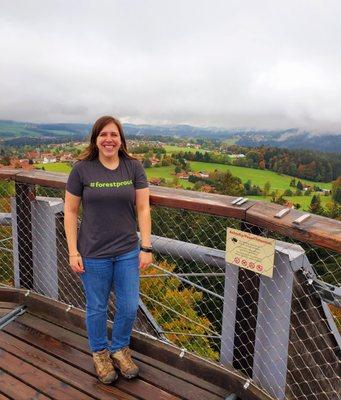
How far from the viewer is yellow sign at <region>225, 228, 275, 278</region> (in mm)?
1822

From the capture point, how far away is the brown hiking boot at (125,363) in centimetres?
228

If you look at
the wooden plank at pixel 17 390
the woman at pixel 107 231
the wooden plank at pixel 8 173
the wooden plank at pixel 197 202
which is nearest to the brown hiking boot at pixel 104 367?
the woman at pixel 107 231

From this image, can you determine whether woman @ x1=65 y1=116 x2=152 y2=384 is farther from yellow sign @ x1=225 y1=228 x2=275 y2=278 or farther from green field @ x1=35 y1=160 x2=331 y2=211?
green field @ x1=35 y1=160 x2=331 y2=211

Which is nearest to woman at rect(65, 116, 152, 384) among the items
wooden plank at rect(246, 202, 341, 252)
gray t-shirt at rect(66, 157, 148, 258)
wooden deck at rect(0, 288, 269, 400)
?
gray t-shirt at rect(66, 157, 148, 258)

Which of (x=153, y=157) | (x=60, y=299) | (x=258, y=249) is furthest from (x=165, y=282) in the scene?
(x=153, y=157)

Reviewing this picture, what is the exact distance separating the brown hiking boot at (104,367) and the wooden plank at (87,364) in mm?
59

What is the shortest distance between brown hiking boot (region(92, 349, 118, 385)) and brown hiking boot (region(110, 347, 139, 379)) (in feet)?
0.15

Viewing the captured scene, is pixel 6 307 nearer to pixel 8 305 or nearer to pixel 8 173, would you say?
pixel 8 305

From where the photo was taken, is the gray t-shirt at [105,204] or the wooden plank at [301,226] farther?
the gray t-shirt at [105,204]

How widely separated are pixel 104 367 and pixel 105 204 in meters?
0.98

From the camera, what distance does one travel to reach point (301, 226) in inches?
63.3

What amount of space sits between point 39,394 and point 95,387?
31 cm

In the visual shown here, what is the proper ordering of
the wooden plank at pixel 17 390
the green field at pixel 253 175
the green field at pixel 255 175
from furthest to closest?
the green field at pixel 255 175 → the green field at pixel 253 175 → the wooden plank at pixel 17 390

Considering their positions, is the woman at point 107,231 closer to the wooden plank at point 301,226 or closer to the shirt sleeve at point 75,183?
the shirt sleeve at point 75,183
